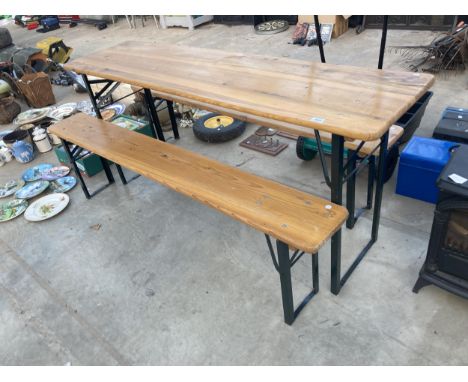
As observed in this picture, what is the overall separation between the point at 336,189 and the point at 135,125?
3.05m

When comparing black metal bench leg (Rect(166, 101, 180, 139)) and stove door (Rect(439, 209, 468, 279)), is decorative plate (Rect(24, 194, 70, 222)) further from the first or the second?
stove door (Rect(439, 209, 468, 279))

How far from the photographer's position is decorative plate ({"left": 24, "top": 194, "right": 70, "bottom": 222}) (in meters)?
3.76

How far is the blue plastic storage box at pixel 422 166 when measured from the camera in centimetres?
298

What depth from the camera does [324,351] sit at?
227cm

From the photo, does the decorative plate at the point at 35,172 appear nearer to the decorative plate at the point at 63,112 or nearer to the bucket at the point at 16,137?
the bucket at the point at 16,137

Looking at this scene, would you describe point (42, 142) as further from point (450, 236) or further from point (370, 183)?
point (450, 236)

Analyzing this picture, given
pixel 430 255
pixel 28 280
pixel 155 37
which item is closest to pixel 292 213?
pixel 430 255

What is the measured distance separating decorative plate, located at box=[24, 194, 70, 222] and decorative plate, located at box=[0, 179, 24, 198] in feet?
1.67

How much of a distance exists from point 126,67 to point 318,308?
2.44 metres

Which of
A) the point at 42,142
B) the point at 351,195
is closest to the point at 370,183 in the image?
the point at 351,195

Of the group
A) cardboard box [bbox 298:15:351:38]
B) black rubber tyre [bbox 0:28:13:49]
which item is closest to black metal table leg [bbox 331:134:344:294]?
cardboard box [bbox 298:15:351:38]

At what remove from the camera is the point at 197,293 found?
109 inches

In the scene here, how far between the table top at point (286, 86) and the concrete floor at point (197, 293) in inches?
48.5

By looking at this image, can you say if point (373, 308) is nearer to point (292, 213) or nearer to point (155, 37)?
point (292, 213)
